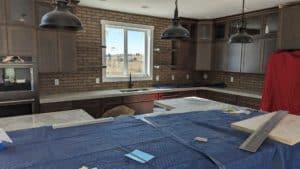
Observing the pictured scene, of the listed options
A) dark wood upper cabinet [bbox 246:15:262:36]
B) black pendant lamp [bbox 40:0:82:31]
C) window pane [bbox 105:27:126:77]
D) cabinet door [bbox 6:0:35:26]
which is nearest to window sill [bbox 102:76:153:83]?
window pane [bbox 105:27:126:77]

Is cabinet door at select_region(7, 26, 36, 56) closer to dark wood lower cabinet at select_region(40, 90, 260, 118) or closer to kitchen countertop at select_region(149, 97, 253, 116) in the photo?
dark wood lower cabinet at select_region(40, 90, 260, 118)

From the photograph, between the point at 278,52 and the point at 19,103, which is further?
the point at 278,52

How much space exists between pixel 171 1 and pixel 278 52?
200 cm

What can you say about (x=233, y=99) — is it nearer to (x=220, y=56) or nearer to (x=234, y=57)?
(x=234, y=57)

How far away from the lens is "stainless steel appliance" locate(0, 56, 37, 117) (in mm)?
2967

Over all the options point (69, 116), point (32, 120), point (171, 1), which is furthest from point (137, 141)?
point (171, 1)

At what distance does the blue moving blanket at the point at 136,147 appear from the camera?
49.1 inches

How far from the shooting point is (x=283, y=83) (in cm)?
360

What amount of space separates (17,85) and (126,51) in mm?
2339

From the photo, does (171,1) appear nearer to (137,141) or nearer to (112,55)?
(112,55)

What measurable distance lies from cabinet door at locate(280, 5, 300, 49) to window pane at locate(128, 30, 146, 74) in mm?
2731

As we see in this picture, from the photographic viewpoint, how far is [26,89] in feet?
10.3

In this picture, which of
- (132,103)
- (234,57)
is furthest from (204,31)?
(132,103)

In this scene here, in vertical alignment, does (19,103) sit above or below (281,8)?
below
